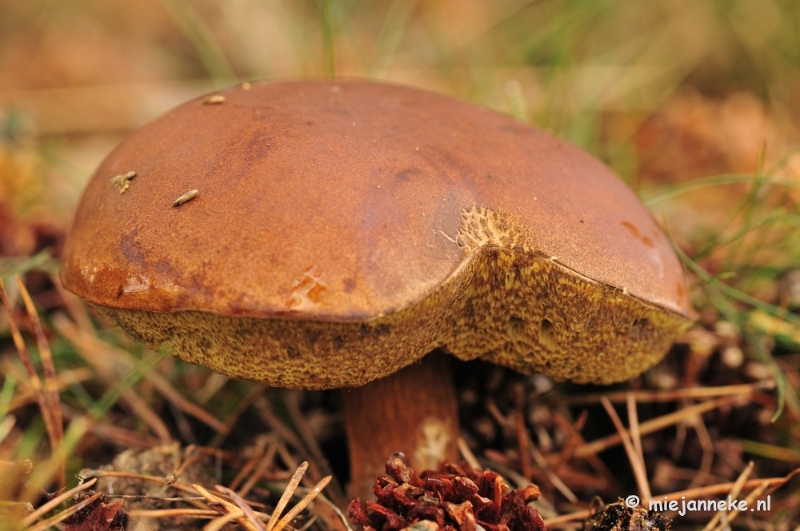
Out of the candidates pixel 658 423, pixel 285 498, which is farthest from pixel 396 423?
pixel 658 423

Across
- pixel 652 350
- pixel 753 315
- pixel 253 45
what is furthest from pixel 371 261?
pixel 253 45

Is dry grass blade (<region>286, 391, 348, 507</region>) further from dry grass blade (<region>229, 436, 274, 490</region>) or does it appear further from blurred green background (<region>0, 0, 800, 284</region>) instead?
blurred green background (<region>0, 0, 800, 284</region>)

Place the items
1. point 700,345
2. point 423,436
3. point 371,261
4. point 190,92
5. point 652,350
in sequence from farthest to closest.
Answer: point 190,92 → point 700,345 → point 423,436 → point 652,350 → point 371,261

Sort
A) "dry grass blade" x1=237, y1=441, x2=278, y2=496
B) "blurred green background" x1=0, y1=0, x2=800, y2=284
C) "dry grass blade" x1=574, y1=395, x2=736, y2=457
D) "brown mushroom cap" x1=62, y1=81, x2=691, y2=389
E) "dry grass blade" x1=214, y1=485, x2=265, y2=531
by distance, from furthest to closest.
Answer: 1. "blurred green background" x1=0, y1=0, x2=800, y2=284
2. "dry grass blade" x1=574, y1=395, x2=736, y2=457
3. "dry grass blade" x1=237, y1=441, x2=278, y2=496
4. "dry grass blade" x1=214, y1=485, x2=265, y2=531
5. "brown mushroom cap" x1=62, y1=81, x2=691, y2=389

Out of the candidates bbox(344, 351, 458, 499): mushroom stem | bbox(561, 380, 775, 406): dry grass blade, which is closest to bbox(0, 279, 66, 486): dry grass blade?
bbox(344, 351, 458, 499): mushroom stem

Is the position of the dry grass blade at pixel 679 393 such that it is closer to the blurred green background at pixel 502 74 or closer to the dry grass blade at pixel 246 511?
the blurred green background at pixel 502 74

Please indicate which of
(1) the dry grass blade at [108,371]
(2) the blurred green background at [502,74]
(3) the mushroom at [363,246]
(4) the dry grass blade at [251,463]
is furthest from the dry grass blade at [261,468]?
(2) the blurred green background at [502,74]

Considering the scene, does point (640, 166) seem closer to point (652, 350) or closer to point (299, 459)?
point (652, 350)
